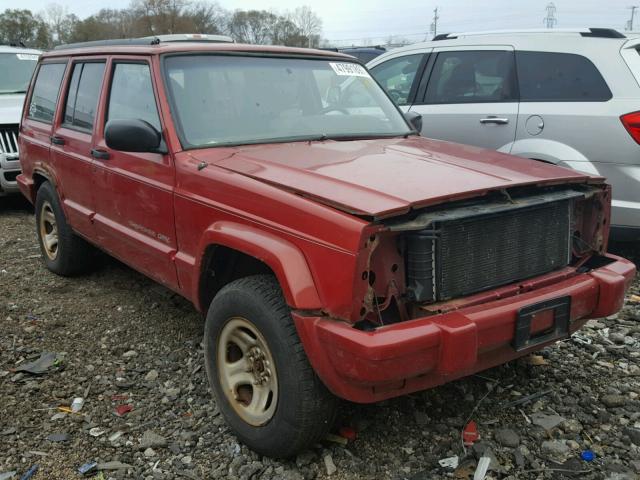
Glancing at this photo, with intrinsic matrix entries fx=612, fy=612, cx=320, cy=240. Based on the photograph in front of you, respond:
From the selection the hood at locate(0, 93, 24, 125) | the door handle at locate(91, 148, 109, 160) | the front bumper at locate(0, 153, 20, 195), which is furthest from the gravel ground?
the hood at locate(0, 93, 24, 125)

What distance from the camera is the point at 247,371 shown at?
2877 mm

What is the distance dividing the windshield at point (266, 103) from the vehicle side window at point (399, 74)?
89.5 inches

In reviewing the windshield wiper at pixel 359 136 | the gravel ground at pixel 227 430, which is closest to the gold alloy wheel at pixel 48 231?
the gravel ground at pixel 227 430

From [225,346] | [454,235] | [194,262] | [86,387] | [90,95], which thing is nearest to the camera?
[454,235]

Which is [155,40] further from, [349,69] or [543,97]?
[543,97]

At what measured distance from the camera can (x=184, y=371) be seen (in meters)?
3.66

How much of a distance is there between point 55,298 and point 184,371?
5.70ft

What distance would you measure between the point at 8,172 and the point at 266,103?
536cm

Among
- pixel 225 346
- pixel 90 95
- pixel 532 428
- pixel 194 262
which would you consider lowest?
pixel 532 428

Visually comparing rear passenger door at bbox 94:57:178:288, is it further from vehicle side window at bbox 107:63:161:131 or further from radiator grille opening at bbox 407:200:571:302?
radiator grille opening at bbox 407:200:571:302

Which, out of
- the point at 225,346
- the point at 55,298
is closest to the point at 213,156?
the point at 225,346

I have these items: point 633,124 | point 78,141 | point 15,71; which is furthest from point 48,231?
point 15,71

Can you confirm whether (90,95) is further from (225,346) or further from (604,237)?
(604,237)

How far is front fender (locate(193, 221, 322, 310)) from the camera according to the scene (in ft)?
7.88
